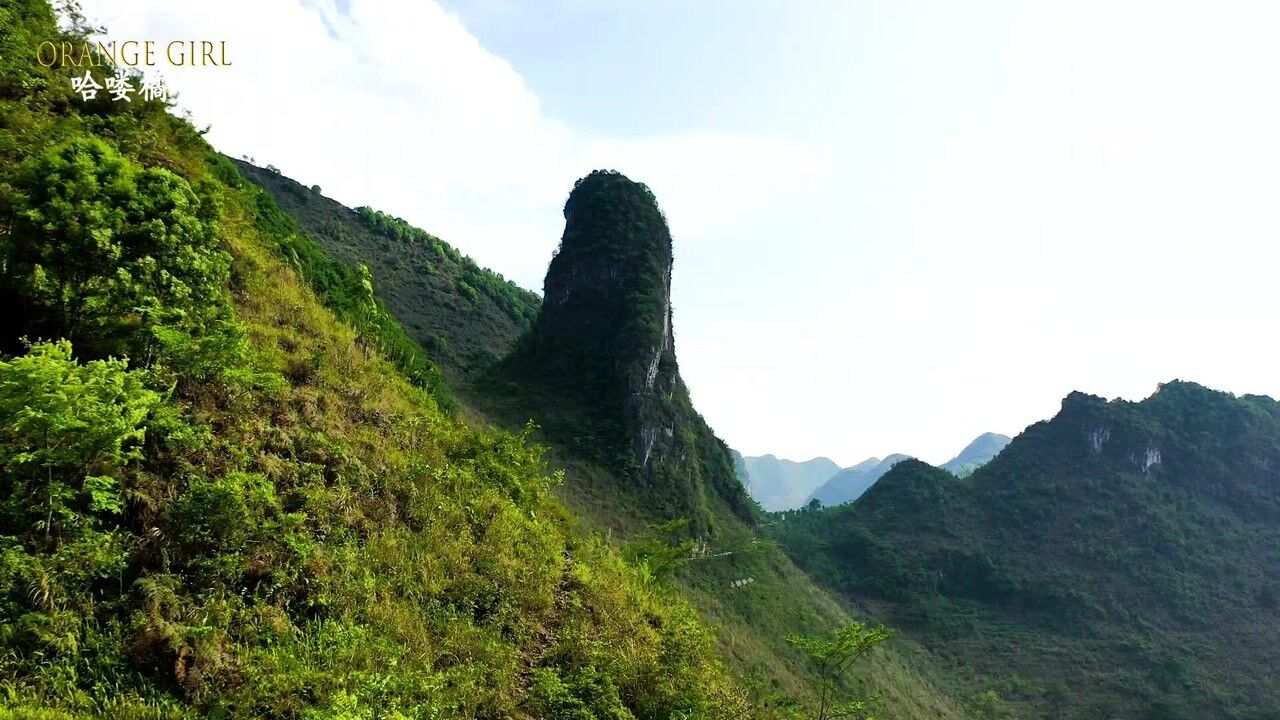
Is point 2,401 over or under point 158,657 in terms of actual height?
over

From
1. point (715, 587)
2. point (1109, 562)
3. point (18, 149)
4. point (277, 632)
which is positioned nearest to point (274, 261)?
point (18, 149)

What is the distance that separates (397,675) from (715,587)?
127ft

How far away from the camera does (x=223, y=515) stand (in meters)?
6.77

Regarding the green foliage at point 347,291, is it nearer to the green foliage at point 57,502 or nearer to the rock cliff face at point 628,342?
the green foliage at point 57,502

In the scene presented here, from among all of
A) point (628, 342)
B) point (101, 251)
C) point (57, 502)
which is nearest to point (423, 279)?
point (628, 342)

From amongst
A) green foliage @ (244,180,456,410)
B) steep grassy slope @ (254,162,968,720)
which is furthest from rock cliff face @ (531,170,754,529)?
green foliage @ (244,180,456,410)

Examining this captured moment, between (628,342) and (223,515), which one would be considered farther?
(628,342)

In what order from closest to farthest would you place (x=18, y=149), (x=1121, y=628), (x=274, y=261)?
(x=18, y=149)
(x=274, y=261)
(x=1121, y=628)

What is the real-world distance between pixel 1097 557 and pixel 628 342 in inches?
2902

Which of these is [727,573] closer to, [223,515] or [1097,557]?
[223,515]

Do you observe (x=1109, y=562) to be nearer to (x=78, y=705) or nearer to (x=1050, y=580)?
(x=1050, y=580)

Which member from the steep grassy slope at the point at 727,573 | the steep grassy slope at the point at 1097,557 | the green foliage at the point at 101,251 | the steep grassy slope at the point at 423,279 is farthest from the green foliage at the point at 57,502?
the steep grassy slope at the point at 1097,557

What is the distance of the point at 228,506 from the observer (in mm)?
6805

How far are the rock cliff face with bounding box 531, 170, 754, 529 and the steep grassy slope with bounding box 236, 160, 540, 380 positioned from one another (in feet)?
32.9
